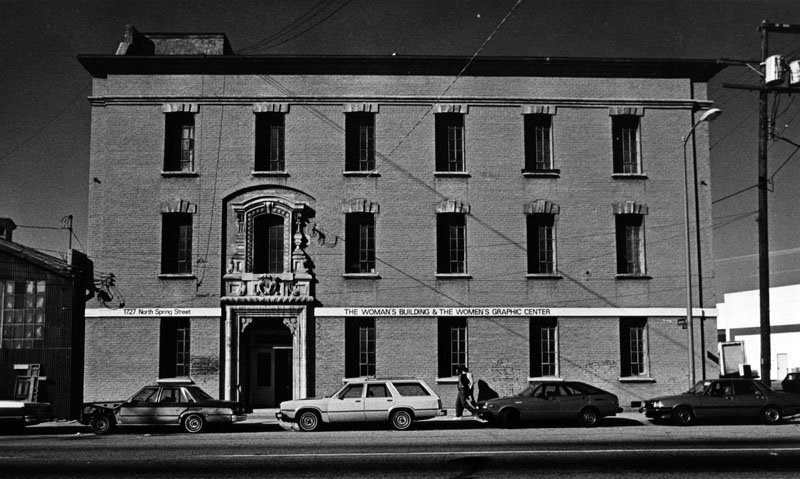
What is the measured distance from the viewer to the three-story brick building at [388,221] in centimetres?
2691

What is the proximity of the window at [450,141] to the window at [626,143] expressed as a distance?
548 centimetres

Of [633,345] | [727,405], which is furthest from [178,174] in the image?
[727,405]

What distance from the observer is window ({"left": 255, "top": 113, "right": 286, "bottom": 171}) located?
91.4ft

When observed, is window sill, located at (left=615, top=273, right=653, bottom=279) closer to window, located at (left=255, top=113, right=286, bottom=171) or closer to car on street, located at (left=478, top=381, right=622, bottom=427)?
car on street, located at (left=478, top=381, right=622, bottom=427)

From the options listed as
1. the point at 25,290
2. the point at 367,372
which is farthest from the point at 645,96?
the point at 25,290

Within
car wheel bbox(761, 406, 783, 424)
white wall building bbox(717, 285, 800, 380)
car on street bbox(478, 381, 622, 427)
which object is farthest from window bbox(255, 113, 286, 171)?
white wall building bbox(717, 285, 800, 380)

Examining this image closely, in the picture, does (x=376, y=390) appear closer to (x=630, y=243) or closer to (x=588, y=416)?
(x=588, y=416)

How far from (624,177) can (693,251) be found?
3.56 metres

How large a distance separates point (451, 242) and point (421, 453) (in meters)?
13.5

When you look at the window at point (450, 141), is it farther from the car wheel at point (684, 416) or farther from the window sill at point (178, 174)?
the car wheel at point (684, 416)

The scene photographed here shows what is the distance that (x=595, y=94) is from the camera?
28500 mm

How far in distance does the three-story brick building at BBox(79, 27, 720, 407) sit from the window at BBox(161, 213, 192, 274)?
0.07 meters

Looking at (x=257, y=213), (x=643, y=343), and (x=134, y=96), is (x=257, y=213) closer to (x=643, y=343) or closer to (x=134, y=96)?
(x=134, y=96)

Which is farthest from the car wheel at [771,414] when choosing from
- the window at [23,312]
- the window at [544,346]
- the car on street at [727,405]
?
the window at [23,312]
